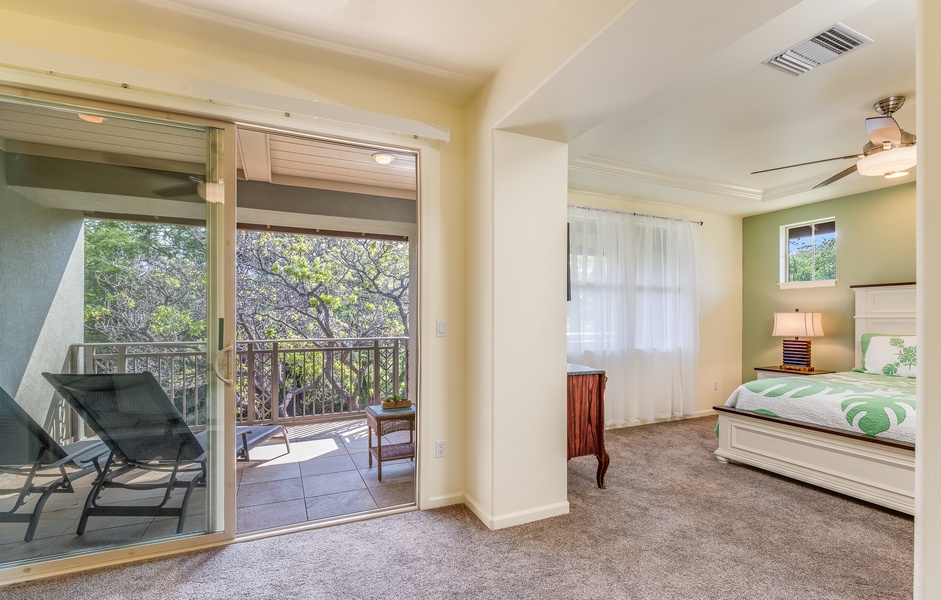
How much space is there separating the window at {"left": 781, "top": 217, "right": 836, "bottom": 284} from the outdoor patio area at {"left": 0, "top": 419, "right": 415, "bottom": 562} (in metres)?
4.88

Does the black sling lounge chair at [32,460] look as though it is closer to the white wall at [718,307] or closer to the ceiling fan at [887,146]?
the ceiling fan at [887,146]

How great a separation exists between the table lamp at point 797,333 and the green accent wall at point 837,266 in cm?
25

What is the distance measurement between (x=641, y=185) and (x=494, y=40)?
2.67 metres

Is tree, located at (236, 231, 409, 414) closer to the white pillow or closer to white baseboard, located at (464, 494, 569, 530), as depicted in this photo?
white baseboard, located at (464, 494, 569, 530)

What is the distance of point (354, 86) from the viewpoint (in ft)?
8.29

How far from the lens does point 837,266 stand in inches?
186

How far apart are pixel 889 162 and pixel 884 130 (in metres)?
0.22

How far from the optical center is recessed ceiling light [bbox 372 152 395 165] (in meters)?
3.33

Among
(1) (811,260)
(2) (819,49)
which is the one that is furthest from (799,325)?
(2) (819,49)

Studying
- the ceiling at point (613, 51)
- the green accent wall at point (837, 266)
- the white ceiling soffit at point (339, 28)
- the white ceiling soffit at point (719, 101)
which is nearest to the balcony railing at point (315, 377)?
the white ceiling soffit at point (339, 28)

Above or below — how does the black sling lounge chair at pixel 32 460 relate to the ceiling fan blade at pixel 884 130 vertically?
below

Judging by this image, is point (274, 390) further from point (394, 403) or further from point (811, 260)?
point (811, 260)

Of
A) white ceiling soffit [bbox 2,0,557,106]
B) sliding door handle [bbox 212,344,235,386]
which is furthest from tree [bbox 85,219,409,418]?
white ceiling soffit [bbox 2,0,557,106]

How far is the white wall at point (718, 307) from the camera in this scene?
17.5ft
